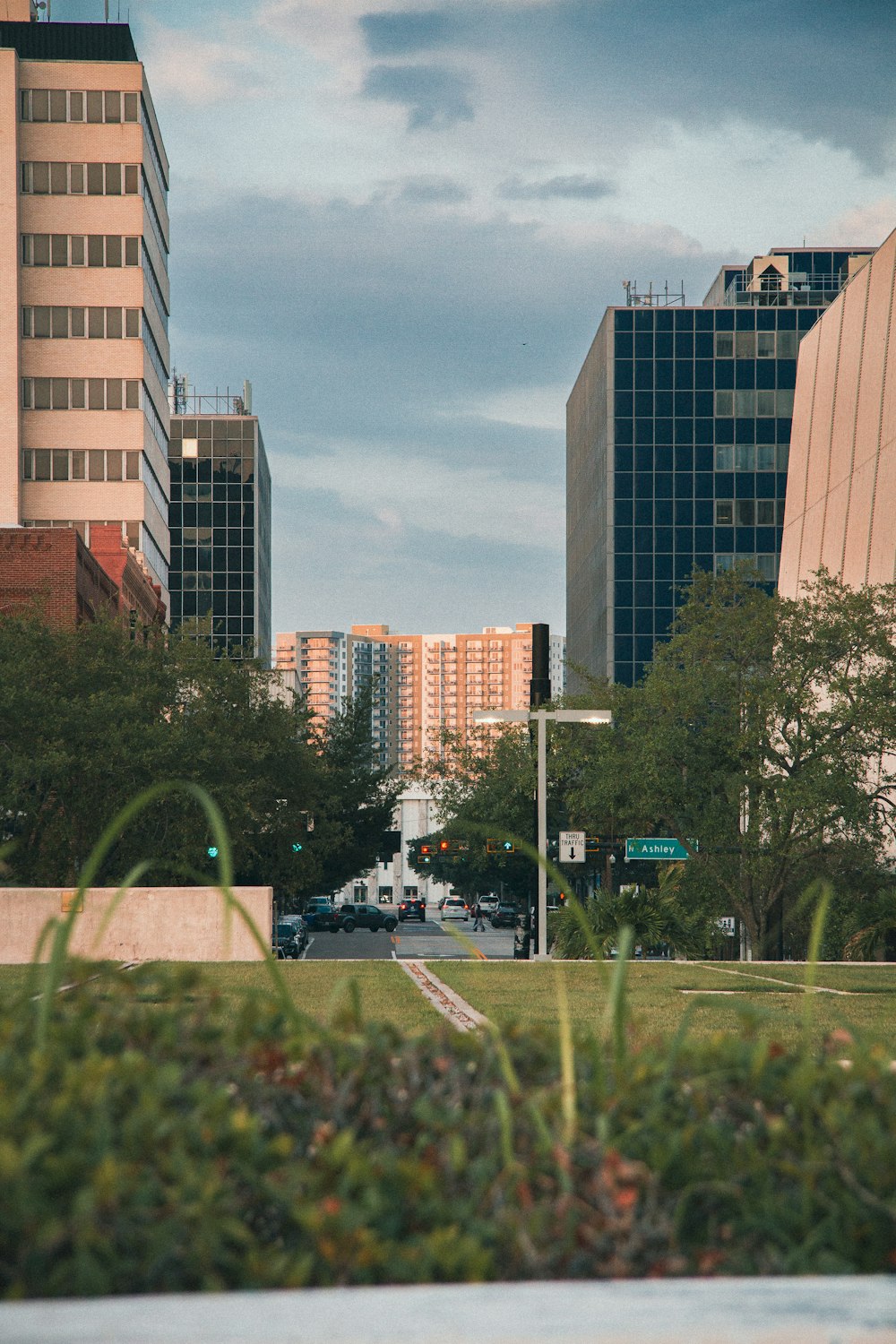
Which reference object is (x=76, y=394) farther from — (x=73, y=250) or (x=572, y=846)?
(x=572, y=846)

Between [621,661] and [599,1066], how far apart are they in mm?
98538

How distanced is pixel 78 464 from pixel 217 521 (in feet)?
188

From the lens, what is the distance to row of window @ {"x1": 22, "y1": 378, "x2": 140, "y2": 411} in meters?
79.9

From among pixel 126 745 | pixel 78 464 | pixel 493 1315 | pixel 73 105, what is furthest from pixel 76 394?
pixel 493 1315

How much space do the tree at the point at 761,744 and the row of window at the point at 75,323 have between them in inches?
2027

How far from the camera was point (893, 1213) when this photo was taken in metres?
2.96

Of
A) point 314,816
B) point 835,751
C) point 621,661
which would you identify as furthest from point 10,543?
point 621,661

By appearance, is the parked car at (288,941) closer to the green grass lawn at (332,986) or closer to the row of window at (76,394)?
the green grass lawn at (332,986)

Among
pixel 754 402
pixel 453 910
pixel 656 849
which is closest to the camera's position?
pixel 656 849

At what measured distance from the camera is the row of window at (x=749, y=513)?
102875mm

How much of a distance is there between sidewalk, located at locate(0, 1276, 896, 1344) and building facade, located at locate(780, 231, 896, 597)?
145 feet

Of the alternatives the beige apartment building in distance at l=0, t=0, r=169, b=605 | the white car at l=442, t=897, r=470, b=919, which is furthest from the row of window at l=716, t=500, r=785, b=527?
the beige apartment building in distance at l=0, t=0, r=169, b=605

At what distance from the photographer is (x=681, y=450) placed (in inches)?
4082

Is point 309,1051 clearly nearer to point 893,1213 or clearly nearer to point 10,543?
point 893,1213
